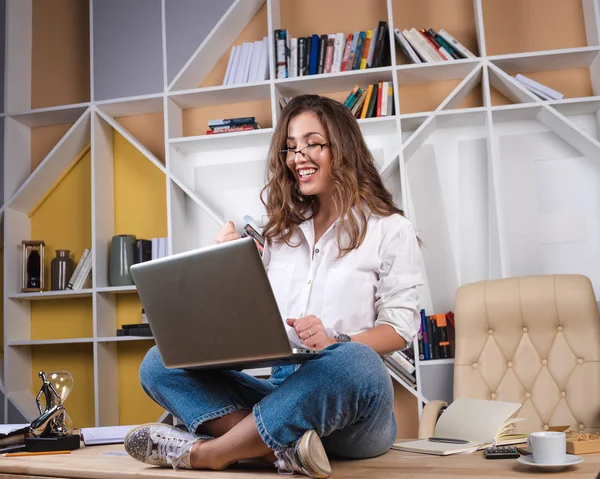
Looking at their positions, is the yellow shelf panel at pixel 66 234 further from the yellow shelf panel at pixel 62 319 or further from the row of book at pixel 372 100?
the row of book at pixel 372 100

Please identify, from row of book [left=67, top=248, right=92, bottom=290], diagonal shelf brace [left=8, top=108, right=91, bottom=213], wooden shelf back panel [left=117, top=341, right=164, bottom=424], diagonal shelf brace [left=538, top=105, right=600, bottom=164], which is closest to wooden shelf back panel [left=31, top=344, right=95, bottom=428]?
wooden shelf back panel [left=117, top=341, right=164, bottom=424]

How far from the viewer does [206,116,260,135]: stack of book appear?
10.7 feet

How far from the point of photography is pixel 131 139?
339 centimetres

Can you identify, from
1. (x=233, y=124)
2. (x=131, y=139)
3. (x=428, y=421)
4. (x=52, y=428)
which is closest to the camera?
(x=52, y=428)

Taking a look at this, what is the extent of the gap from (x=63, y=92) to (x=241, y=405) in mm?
2827

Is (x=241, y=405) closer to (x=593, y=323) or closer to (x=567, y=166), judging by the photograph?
(x=593, y=323)

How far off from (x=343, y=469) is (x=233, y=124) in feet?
7.07

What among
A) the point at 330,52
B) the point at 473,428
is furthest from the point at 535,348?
the point at 330,52

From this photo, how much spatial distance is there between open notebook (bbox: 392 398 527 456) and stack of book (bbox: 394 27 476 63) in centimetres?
180

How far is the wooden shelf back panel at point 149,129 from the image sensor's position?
3599mm

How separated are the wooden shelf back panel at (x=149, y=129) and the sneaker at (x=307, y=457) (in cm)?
251

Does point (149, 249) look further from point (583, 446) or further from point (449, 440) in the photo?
point (583, 446)

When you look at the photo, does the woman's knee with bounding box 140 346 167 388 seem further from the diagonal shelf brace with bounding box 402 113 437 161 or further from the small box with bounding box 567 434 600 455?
the diagonal shelf brace with bounding box 402 113 437 161

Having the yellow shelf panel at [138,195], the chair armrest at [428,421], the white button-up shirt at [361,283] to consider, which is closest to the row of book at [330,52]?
the yellow shelf panel at [138,195]
